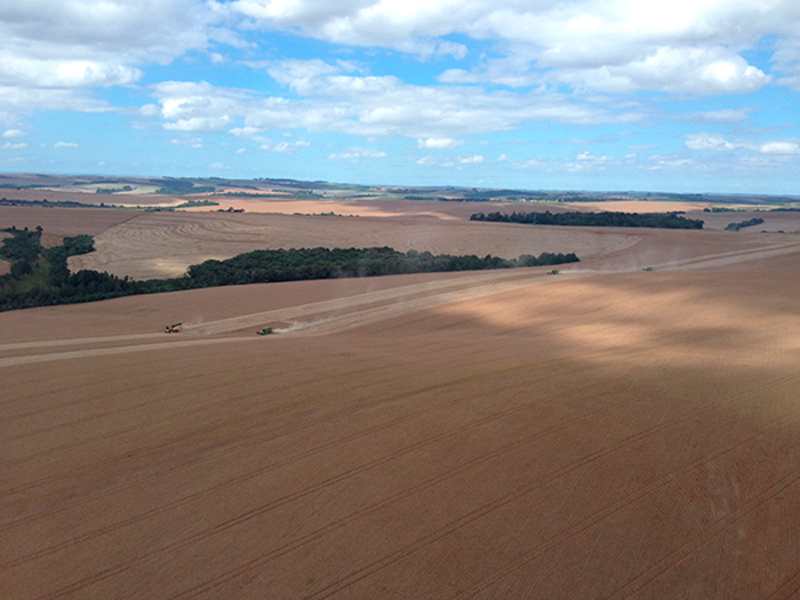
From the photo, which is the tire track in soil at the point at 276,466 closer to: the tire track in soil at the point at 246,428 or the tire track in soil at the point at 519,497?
the tire track in soil at the point at 246,428

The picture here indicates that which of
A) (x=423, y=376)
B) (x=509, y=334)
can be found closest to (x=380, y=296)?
(x=509, y=334)

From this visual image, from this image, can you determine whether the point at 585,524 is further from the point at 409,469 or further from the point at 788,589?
the point at 409,469

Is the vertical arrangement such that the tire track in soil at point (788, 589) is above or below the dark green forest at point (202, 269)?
below

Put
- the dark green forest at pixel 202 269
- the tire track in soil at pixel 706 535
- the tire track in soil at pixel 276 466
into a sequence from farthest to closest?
the dark green forest at pixel 202 269, the tire track in soil at pixel 276 466, the tire track in soil at pixel 706 535

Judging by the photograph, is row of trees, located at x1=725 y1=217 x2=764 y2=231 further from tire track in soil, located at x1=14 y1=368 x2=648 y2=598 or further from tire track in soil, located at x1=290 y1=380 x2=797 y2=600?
tire track in soil, located at x1=14 y1=368 x2=648 y2=598

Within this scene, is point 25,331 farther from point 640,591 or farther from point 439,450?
point 640,591

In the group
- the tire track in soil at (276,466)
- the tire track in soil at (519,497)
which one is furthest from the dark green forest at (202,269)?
the tire track in soil at (519,497)
